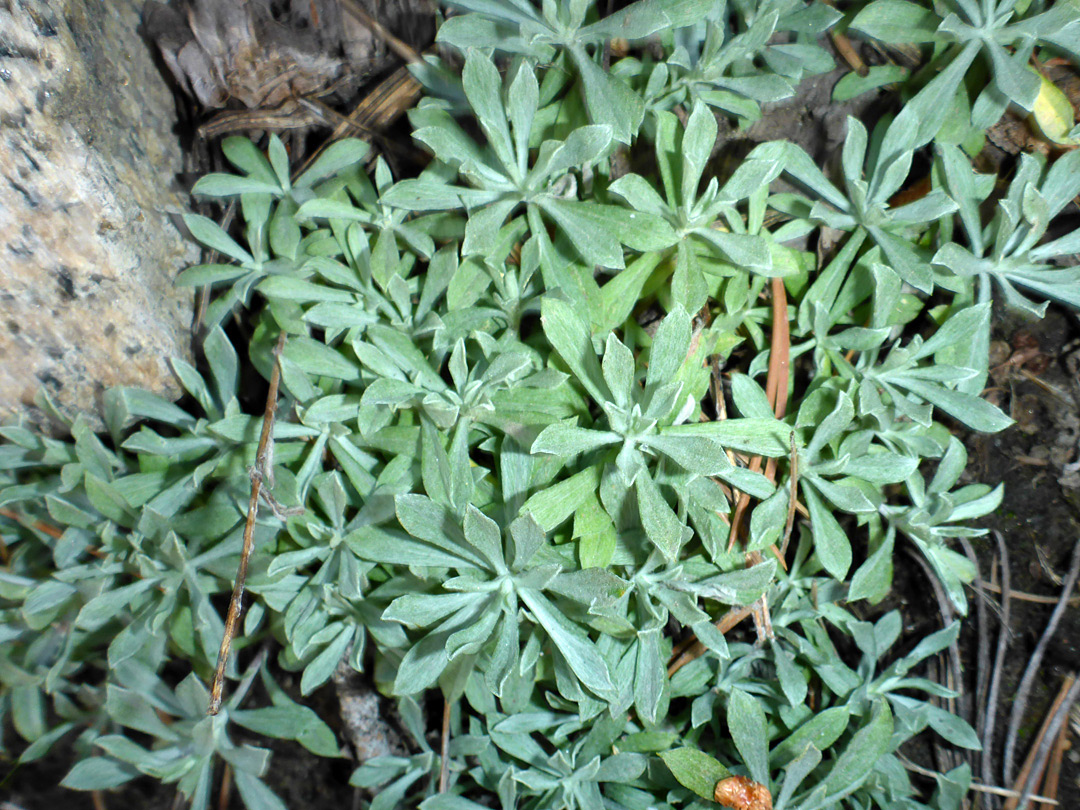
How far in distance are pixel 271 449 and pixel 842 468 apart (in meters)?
1.37

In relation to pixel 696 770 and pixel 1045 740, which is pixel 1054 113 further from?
pixel 696 770

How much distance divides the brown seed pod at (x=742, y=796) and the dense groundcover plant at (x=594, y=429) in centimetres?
4

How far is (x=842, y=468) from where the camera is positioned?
5.24 ft

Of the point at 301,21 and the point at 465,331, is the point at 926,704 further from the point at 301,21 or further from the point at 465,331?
the point at 301,21

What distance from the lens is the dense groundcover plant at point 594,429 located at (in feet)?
5.00

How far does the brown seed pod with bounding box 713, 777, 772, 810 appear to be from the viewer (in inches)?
63.1

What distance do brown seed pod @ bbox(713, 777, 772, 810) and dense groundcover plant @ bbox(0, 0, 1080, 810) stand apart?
0.04m

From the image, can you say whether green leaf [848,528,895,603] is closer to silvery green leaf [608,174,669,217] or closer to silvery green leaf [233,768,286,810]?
silvery green leaf [608,174,669,217]

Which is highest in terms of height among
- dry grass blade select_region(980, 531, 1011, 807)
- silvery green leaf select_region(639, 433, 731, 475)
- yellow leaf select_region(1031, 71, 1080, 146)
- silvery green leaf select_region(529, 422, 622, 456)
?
yellow leaf select_region(1031, 71, 1080, 146)

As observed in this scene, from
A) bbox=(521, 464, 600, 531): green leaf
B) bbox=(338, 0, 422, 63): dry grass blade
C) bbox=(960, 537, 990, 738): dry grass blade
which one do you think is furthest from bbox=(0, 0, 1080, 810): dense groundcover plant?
bbox=(338, 0, 422, 63): dry grass blade

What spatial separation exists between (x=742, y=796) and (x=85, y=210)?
7.25 feet

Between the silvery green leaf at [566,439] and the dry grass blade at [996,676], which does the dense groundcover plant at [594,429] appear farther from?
the dry grass blade at [996,676]

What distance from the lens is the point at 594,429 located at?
1.56 m

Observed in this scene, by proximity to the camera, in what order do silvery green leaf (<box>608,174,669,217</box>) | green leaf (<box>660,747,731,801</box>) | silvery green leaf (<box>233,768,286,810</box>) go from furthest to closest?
silvery green leaf (<box>233,768,286,810</box>)
green leaf (<box>660,747,731,801</box>)
silvery green leaf (<box>608,174,669,217</box>)
